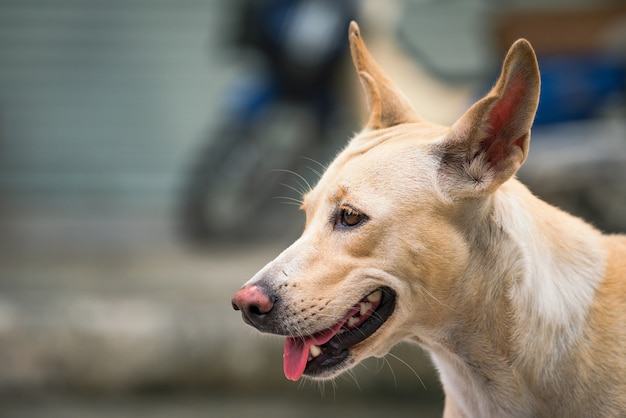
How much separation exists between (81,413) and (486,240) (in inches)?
152

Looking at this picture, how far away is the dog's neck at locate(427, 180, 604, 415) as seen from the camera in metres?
2.51

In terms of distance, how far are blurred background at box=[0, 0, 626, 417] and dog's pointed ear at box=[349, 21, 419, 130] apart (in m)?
0.77

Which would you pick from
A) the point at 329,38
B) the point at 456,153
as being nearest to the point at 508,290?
the point at 456,153

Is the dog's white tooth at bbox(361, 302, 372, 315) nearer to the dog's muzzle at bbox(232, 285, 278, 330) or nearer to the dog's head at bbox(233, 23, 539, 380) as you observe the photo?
the dog's head at bbox(233, 23, 539, 380)

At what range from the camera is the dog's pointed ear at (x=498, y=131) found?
92.7 inches

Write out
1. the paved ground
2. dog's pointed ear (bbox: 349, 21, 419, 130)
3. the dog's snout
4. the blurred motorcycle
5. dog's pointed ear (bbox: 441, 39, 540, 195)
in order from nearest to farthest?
1. dog's pointed ear (bbox: 441, 39, 540, 195)
2. the dog's snout
3. dog's pointed ear (bbox: 349, 21, 419, 130)
4. the paved ground
5. the blurred motorcycle

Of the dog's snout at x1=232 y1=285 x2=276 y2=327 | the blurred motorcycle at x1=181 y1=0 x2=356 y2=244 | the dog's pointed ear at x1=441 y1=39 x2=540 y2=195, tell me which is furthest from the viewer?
the blurred motorcycle at x1=181 y1=0 x2=356 y2=244

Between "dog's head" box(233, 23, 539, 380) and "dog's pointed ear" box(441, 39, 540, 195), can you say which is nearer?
"dog's pointed ear" box(441, 39, 540, 195)

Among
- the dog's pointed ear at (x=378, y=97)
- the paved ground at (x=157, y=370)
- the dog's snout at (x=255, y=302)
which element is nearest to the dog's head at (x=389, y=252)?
the dog's snout at (x=255, y=302)

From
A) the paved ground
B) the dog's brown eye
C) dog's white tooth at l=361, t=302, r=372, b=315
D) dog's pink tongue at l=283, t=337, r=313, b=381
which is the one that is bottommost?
the paved ground

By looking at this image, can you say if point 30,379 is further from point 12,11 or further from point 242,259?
point 12,11

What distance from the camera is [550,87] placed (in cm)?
640

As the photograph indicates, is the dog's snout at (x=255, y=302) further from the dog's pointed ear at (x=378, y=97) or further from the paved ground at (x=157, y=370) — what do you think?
the paved ground at (x=157, y=370)

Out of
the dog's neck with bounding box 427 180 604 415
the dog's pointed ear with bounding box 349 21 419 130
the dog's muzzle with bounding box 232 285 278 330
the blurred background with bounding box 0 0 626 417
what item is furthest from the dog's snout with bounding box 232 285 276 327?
the blurred background with bounding box 0 0 626 417
